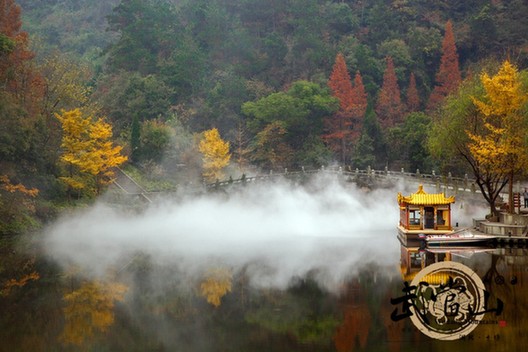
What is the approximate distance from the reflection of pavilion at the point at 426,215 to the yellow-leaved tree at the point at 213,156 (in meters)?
34.2

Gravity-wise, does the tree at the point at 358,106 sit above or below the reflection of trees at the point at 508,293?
above

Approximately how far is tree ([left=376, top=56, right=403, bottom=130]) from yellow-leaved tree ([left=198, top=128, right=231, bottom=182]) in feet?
68.9

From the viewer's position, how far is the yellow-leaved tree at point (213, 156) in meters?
78.9

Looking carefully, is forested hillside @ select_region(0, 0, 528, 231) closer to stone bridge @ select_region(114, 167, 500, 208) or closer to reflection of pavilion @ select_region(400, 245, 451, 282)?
stone bridge @ select_region(114, 167, 500, 208)

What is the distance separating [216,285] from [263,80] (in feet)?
226

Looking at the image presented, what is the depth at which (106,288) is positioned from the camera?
3431cm

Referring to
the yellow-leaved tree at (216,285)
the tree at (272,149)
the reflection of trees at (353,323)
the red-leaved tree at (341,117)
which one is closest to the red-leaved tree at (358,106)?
the red-leaved tree at (341,117)

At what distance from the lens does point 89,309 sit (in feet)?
98.7

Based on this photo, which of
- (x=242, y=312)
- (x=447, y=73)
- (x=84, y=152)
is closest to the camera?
(x=242, y=312)

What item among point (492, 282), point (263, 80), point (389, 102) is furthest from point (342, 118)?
point (492, 282)

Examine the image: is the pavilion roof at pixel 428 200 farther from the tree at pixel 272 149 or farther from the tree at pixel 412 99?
the tree at pixel 412 99

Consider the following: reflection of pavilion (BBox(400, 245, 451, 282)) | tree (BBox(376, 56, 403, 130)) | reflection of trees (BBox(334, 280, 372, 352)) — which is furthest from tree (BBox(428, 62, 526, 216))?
tree (BBox(376, 56, 403, 130))

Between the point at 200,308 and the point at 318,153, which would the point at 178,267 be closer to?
the point at 200,308

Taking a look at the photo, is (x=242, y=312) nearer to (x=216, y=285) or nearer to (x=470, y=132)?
(x=216, y=285)
